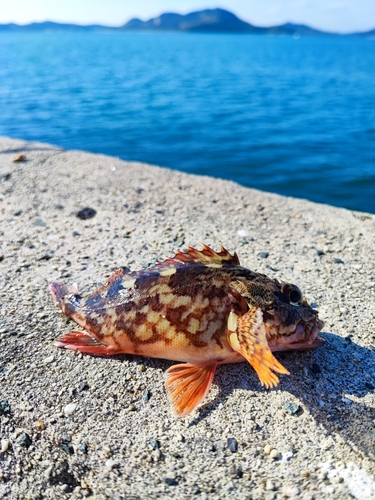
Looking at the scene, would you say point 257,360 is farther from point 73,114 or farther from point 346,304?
point 73,114

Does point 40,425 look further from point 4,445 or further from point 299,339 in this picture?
point 299,339

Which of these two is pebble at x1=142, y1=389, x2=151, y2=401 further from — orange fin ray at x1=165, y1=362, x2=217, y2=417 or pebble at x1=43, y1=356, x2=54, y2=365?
pebble at x1=43, y1=356, x2=54, y2=365

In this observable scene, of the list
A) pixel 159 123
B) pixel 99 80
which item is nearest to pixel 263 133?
pixel 159 123

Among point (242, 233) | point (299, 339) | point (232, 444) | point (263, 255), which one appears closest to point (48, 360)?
point (232, 444)

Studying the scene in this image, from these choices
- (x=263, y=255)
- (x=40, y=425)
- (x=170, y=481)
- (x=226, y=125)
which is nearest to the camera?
(x=170, y=481)

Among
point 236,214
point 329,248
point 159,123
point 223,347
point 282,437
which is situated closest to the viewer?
point 282,437

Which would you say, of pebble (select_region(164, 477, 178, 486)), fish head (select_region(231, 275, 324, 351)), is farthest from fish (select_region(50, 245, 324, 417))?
pebble (select_region(164, 477, 178, 486))
